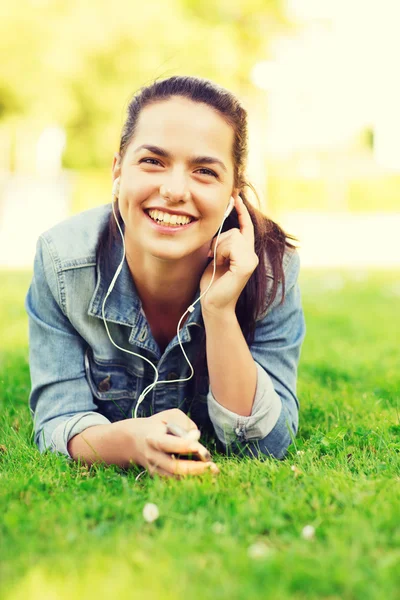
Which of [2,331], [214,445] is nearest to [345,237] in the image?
[2,331]

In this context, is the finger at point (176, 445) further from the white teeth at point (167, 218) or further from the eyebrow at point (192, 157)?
the eyebrow at point (192, 157)

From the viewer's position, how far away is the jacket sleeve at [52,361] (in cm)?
303

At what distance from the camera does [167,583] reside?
188 cm

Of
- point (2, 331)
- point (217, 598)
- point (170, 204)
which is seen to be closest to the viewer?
point (217, 598)

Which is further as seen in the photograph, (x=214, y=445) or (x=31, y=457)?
(x=214, y=445)

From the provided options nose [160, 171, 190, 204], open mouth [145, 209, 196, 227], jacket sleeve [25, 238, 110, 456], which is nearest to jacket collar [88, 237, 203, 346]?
jacket sleeve [25, 238, 110, 456]

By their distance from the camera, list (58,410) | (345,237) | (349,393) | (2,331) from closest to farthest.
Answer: (58,410)
(349,393)
(2,331)
(345,237)

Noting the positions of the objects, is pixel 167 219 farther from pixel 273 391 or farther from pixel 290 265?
pixel 273 391

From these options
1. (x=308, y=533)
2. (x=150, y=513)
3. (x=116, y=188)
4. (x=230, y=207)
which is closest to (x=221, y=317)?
(x=230, y=207)

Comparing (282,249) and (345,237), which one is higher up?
(282,249)

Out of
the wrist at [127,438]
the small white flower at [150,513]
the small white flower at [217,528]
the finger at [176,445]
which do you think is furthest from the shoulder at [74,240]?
the small white flower at [217,528]

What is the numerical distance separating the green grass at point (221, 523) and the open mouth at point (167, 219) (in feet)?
3.06

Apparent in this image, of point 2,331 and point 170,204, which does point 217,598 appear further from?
point 2,331

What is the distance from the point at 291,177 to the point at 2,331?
1669 cm
